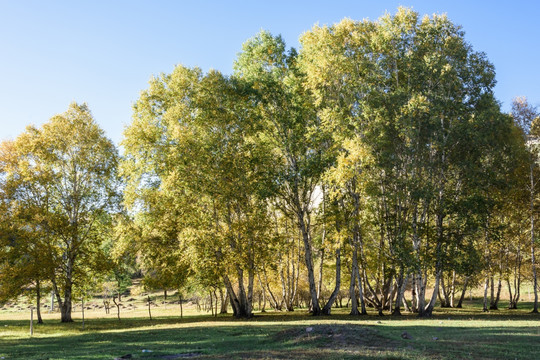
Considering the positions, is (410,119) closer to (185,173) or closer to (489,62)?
(489,62)

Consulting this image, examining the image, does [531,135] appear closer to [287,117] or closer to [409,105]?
[409,105]

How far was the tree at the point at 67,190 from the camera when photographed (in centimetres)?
4059

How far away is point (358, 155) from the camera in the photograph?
103ft

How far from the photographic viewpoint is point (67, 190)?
4362 cm

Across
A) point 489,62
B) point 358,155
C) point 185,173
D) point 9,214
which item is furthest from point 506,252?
point 9,214

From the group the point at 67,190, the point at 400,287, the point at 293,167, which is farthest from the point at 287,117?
the point at 67,190

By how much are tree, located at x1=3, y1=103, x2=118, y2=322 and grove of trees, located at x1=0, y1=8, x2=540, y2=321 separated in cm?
18

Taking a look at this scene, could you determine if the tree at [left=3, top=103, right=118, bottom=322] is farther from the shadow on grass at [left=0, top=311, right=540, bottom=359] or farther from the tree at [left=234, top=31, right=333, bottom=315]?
the shadow on grass at [left=0, top=311, right=540, bottom=359]

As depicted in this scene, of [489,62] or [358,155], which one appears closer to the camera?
[358,155]

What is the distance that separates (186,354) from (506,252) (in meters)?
42.5

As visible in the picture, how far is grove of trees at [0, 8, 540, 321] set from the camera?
34062 millimetres

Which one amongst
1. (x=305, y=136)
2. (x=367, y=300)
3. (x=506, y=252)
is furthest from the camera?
(x=367, y=300)

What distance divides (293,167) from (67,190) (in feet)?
74.6

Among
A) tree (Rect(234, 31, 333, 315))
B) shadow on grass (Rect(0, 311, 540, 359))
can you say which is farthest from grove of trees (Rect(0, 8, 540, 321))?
shadow on grass (Rect(0, 311, 540, 359))
